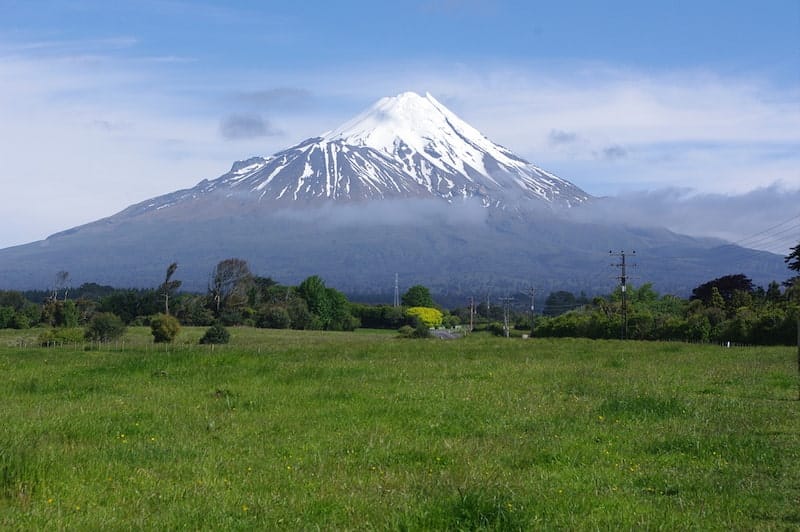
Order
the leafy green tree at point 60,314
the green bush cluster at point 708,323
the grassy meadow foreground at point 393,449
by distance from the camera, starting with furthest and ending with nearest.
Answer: the leafy green tree at point 60,314
the green bush cluster at point 708,323
the grassy meadow foreground at point 393,449

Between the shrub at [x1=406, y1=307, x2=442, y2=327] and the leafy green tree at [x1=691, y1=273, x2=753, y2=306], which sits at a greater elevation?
the leafy green tree at [x1=691, y1=273, x2=753, y2=306]

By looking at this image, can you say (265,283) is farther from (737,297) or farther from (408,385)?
(408,385)

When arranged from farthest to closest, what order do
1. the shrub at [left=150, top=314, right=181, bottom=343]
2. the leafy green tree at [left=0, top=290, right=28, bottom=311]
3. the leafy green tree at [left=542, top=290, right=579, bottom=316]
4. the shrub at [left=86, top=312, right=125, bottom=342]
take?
the leafy green tree at [left=542, top=290, right=579, bottom=316]
the leafy green tree at [left=0, top=290, right=28, bottom=311]
the shrub at [left=150, top=314, right=181, bottom=343]
the shrub at [left=86, top=312, right=125, bottom=342]

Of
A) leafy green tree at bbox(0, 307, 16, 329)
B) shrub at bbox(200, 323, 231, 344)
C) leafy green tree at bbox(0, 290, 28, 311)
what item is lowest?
shrub at bbox(200, 323, 231, 344)

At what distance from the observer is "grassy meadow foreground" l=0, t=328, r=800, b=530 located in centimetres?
812

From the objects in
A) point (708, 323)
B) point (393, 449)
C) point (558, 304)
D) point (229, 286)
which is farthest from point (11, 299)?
point (393, 449)

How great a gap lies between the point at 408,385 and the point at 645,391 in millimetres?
4625

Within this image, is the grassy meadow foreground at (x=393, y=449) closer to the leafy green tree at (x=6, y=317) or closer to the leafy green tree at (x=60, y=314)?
the leafy green tree at (x=60, y=314)

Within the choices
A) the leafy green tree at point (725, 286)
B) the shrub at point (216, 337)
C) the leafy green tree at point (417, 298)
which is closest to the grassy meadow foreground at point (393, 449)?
the shrub at point (216, 337)

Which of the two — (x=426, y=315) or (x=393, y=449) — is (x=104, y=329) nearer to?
(x=393, y=449)

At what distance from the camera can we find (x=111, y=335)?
54094mm

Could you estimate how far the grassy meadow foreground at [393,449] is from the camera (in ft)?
26.6

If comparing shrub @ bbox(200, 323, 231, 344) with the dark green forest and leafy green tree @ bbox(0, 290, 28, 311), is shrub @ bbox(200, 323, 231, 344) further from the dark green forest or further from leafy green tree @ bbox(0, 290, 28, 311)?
leafy green tree @ bbox(0, 290, 28, 311)

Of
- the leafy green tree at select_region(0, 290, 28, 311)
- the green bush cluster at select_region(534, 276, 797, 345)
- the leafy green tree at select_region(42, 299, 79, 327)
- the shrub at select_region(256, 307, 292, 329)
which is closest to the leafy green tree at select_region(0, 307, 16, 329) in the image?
the leafy green tree at select_region(42, 299, 79, 327)
